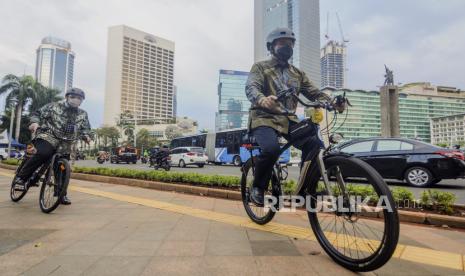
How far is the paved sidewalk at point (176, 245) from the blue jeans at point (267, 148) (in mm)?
592

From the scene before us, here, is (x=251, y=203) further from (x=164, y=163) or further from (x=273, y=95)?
(x=164, y=163)

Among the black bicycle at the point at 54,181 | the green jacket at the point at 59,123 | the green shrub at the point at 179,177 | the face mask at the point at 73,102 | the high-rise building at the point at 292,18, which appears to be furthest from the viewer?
the high-rise building at the point at 292,18

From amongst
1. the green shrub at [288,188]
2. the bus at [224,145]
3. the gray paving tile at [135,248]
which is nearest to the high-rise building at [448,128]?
the bus at [224,145]

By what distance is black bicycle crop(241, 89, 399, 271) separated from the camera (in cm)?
195

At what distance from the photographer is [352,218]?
2.29 metres

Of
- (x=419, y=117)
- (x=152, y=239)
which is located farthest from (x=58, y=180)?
(x=419, y=117)

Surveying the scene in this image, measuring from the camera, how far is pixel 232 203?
5133 millimetres

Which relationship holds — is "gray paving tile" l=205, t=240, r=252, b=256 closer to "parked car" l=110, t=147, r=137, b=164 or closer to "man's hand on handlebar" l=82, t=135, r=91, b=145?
"man's hand on handlebar" l=82, t=135, r=91, b=145

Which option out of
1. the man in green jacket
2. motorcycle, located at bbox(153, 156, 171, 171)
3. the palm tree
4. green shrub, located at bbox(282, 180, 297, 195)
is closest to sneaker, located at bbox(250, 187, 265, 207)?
the man in green jacket

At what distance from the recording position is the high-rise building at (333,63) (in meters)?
137

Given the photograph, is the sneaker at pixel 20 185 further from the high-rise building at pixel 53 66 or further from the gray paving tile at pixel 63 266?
the high-rise building at pixel 53 66

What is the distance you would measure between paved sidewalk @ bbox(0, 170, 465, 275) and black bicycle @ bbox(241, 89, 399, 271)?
0.54 ft

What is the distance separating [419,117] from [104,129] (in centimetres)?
10383

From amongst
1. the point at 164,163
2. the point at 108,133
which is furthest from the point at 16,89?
the point at 108,133
